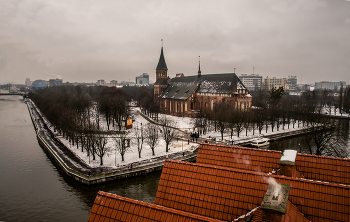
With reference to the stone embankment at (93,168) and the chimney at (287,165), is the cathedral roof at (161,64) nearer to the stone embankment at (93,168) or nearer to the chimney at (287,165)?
the stone embankment at (93,168)

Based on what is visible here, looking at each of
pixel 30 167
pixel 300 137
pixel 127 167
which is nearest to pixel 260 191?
pixel 127 167

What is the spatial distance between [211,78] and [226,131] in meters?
27.2

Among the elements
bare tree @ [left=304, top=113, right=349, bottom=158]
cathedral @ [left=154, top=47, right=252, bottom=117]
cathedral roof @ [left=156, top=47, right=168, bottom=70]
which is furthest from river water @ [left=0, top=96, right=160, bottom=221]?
cathedral roof @ [left=156, top=47, right=168, bottom=70]

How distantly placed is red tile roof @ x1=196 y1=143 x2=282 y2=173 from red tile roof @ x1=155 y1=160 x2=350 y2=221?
3377 millimetres

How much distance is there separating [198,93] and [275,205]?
6543 centimetres

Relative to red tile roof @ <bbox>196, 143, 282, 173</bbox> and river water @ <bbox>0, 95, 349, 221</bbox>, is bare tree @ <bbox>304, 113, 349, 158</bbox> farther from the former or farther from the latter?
river water @ <bbox>0, 95, 349, 221</bbox>

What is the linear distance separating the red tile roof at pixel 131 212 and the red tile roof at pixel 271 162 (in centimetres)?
716

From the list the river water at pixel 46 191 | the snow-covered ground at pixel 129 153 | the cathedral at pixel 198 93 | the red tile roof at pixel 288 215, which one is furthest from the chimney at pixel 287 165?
the cathedral at pixel 198 93

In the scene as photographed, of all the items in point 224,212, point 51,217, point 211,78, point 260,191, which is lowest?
point 51,217

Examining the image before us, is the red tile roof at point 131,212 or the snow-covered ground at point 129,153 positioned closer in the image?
the red tile roof at point 131,212

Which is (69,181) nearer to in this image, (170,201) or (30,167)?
(30,167)

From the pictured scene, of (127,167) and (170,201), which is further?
(127,167)

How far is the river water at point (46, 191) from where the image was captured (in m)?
20.4

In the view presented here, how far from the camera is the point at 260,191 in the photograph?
10531 millimetres
